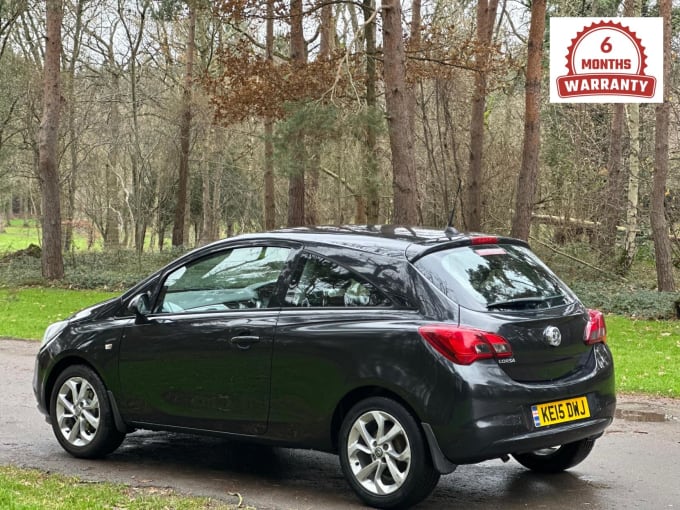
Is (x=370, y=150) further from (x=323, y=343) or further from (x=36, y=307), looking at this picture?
(x=323, y=343)

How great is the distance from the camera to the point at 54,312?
19906 mm

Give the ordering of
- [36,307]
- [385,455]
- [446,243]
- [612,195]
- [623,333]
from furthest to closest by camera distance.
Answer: [612,195]
[36,307]
[623,333]
[446,243]
[385,455]

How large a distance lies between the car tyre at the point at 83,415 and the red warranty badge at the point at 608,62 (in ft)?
57.6

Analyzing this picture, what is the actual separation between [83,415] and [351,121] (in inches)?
587

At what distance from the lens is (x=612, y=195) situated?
2756 centimetres

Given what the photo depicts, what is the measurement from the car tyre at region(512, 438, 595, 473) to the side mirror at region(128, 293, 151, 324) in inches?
111

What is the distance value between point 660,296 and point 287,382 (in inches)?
618

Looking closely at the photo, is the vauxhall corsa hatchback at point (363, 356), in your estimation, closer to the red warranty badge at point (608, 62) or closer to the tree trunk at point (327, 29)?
the red warranty badge at point (608, 62)

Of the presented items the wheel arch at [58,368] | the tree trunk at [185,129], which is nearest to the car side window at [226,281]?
the wheel arch at [58,368]

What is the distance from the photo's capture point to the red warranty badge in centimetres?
2241

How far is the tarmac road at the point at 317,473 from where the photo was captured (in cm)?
622

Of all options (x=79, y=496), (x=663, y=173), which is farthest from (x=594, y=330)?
(x=663, y=173)

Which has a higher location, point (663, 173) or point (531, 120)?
point (531, 120)

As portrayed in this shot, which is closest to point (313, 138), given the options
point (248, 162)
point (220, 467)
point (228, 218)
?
point (220, 467)
